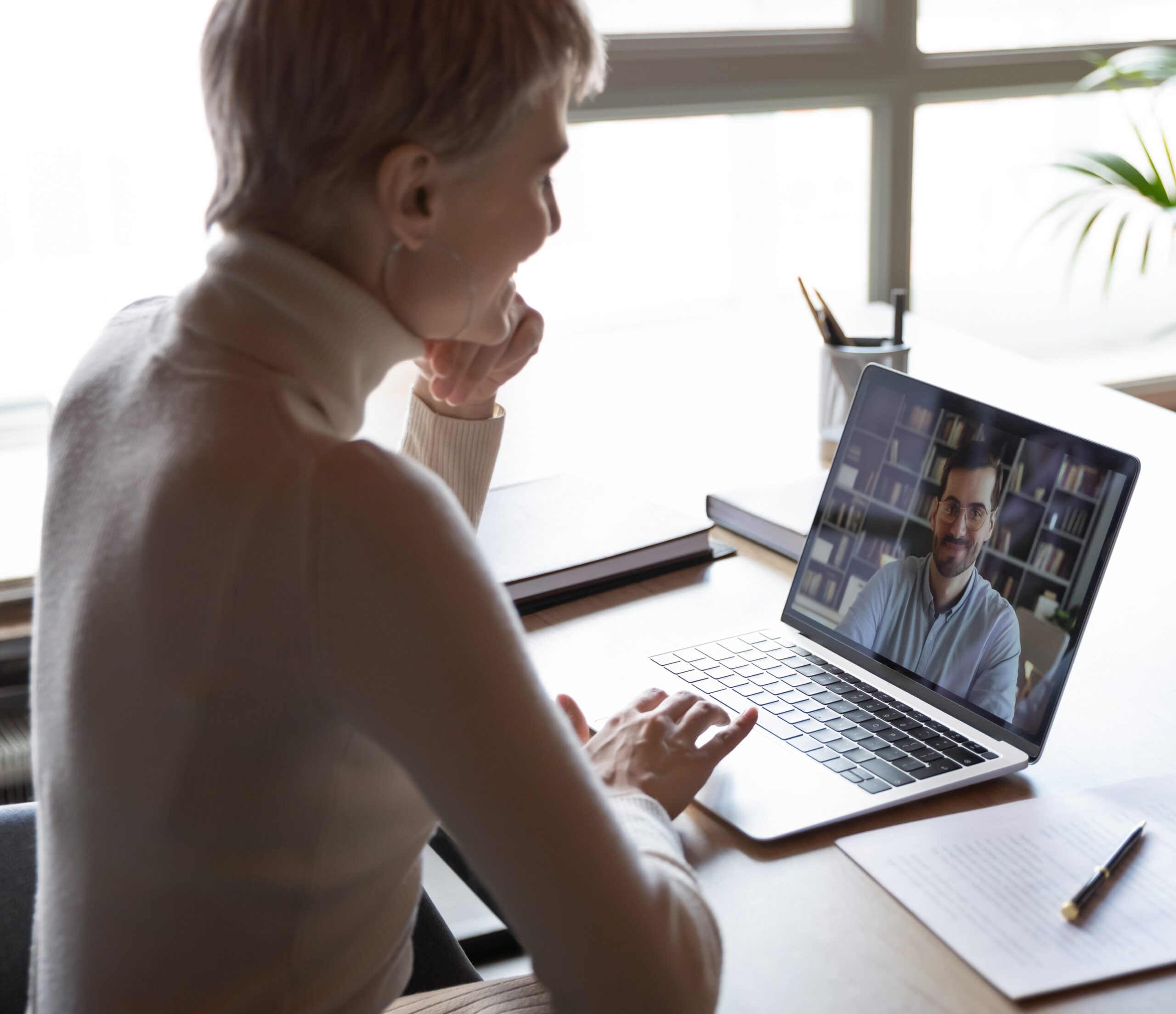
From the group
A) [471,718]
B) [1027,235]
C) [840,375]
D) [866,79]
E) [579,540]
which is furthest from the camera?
[1027,235]

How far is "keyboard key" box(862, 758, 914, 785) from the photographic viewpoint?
914 mm

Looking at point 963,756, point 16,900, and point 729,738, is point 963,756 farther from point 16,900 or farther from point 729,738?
point 16,900

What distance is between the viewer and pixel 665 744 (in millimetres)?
922

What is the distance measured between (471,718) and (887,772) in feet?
1.39

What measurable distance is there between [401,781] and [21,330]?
5.32 feet

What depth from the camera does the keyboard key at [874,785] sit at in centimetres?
90

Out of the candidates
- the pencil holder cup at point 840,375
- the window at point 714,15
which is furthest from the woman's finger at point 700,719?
the window at point 714,15

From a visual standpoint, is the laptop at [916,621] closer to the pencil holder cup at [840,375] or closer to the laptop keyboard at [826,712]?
the laptop keyboard at [826,712]

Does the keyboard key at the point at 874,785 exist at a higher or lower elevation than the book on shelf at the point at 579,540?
lower

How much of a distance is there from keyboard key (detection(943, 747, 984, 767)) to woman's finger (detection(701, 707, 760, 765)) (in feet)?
0.48

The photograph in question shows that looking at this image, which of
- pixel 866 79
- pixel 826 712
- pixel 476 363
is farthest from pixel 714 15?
pixel 826 712

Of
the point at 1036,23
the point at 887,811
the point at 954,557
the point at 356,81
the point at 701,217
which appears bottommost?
the point at 887,811

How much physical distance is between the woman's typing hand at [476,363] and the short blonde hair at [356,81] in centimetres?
37

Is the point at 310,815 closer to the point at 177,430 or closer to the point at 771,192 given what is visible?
the point at 177,430
